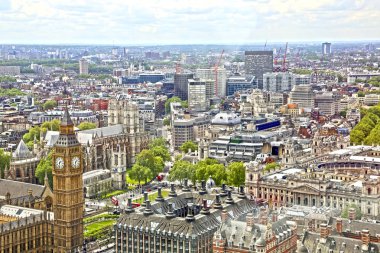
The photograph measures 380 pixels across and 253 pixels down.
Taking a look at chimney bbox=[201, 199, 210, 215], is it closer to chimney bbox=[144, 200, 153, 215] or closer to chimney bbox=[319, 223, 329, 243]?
chimney bbox=[144, 200, 153, 215]

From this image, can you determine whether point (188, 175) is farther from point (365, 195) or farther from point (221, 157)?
point (365, 195)

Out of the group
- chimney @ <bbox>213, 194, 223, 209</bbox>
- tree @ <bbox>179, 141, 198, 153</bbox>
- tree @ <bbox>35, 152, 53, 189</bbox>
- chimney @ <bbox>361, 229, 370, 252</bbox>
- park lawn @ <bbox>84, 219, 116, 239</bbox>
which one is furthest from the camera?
tree @ <bbox>179, 141, 198, 153</bbox>

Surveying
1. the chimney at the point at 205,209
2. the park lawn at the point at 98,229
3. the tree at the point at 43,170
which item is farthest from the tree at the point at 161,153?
the chimney at the point at 205,209

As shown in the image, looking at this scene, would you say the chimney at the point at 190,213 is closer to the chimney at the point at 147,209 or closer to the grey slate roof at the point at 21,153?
the chimney at the point at 147,209

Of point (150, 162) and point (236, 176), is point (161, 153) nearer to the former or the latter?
point (150, 162)

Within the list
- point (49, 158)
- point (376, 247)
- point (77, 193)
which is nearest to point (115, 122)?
point (49, 158)

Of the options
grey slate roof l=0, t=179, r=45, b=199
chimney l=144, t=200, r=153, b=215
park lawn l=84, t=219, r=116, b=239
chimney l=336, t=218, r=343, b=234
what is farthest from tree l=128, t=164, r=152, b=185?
chimney l=336, t=218, r=343, b=234
